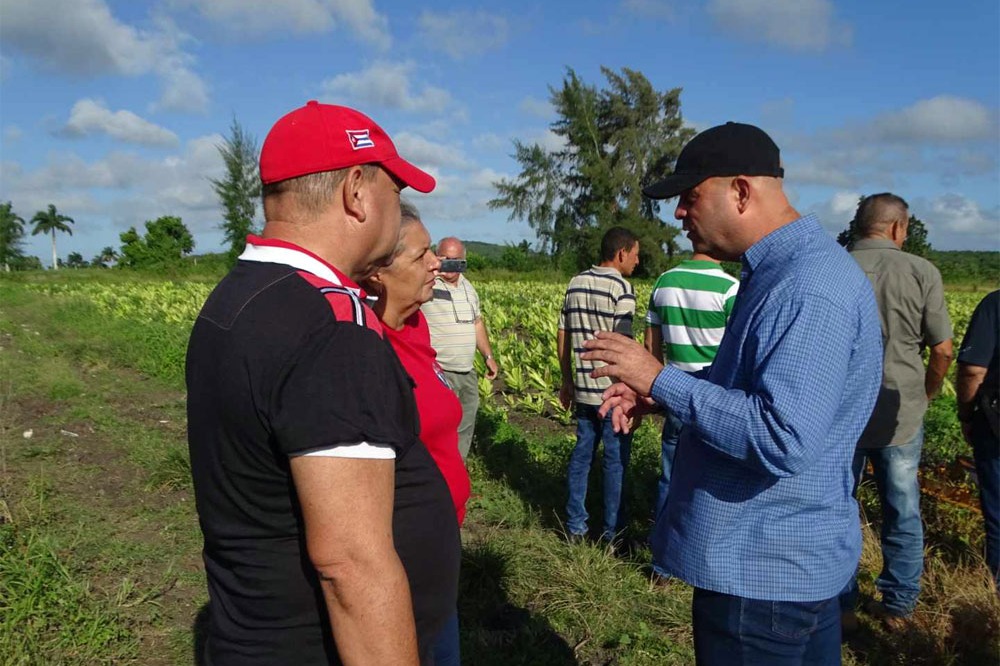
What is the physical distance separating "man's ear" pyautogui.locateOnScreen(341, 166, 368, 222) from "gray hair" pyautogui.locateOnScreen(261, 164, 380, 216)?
12 millimetres

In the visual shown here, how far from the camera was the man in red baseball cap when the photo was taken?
3.82 ft

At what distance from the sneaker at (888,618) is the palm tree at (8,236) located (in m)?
85.5

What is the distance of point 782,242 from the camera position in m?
1.85

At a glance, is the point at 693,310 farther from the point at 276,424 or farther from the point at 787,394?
the point at 276,424

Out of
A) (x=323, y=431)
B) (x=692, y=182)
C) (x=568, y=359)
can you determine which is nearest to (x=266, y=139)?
(x=323, y=431)

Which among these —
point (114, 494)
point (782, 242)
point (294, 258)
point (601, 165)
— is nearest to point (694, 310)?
point (782, 242)

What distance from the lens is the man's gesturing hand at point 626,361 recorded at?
1.82m

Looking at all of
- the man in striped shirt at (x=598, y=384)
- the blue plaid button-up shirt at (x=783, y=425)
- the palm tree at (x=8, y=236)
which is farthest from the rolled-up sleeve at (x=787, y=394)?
the palm tree at (x=8, y=236)

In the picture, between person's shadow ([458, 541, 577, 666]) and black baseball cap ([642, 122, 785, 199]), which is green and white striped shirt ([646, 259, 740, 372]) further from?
black baseball cap ([642, 122, 785, 199])

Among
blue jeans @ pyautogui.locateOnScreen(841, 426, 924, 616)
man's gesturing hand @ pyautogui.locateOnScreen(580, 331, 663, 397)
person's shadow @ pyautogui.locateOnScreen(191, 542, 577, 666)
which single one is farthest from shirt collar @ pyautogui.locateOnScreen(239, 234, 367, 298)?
blue jeans @ pyautogui.locateOnScreen(841, 426, 924, 616)

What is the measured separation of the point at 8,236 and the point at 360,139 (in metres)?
89.9

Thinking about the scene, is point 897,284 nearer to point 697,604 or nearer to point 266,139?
point 697,604

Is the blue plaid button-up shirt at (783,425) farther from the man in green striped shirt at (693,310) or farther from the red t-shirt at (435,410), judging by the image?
the man in green striped shirt at (693,310)

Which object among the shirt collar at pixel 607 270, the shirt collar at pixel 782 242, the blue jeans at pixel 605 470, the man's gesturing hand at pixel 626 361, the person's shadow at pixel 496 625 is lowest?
the person's shadow at pixel 496 625
